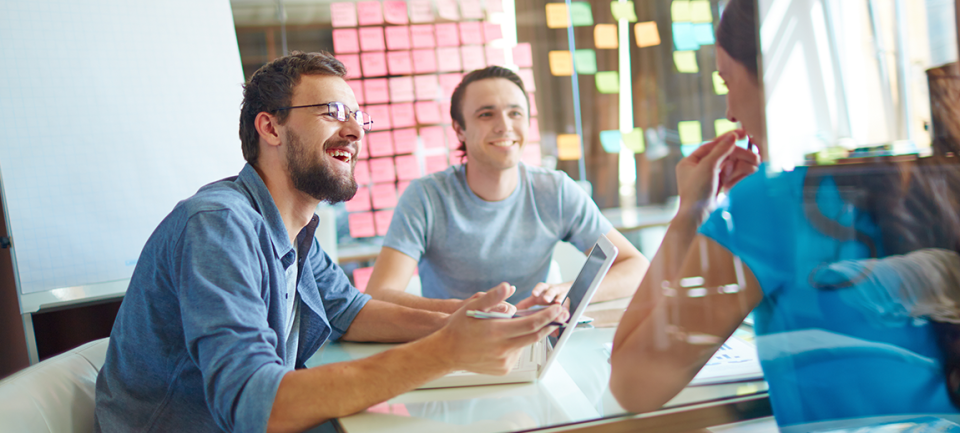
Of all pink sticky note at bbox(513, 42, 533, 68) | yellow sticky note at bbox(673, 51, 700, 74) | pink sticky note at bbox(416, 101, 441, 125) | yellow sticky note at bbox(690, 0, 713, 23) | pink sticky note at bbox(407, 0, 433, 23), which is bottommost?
yellow sticky note at bbox(673, 51, 700, 74)

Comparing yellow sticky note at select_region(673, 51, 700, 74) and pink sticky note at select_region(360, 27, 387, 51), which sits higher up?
pink sticky note at select_region(360, 27, 387, 51)

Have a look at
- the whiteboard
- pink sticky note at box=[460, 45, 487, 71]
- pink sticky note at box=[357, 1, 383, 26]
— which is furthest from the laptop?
pink sticky note at box=[357, 1, 383, 26]

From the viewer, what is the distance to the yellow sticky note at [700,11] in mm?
733

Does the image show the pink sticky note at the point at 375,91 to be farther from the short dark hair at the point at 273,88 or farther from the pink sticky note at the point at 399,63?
the short dark hair at the point at 273,88

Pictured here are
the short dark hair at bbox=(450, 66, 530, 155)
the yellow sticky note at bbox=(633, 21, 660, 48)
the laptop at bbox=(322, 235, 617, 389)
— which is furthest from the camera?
the short dark hair at bbox=(450, 66, 530, 155)

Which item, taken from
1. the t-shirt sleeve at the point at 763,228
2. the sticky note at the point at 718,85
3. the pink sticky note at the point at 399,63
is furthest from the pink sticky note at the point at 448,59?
the t-shirt sleeve at the point at 763,228

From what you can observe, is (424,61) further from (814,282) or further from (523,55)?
(814,282)

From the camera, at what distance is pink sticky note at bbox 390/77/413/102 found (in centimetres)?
286

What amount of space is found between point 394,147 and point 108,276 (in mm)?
1644

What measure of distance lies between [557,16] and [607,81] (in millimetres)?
477

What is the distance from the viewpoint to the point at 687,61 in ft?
2.86

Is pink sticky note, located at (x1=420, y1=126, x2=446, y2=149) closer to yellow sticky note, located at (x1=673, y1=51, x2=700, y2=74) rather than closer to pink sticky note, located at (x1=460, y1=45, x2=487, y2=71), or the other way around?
pink sticky note, located at (x1=460, y1=45, x2=487, y2=71)

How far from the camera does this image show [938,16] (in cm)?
58

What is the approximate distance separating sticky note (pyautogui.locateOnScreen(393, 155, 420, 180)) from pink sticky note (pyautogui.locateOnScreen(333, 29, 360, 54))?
0.60m
